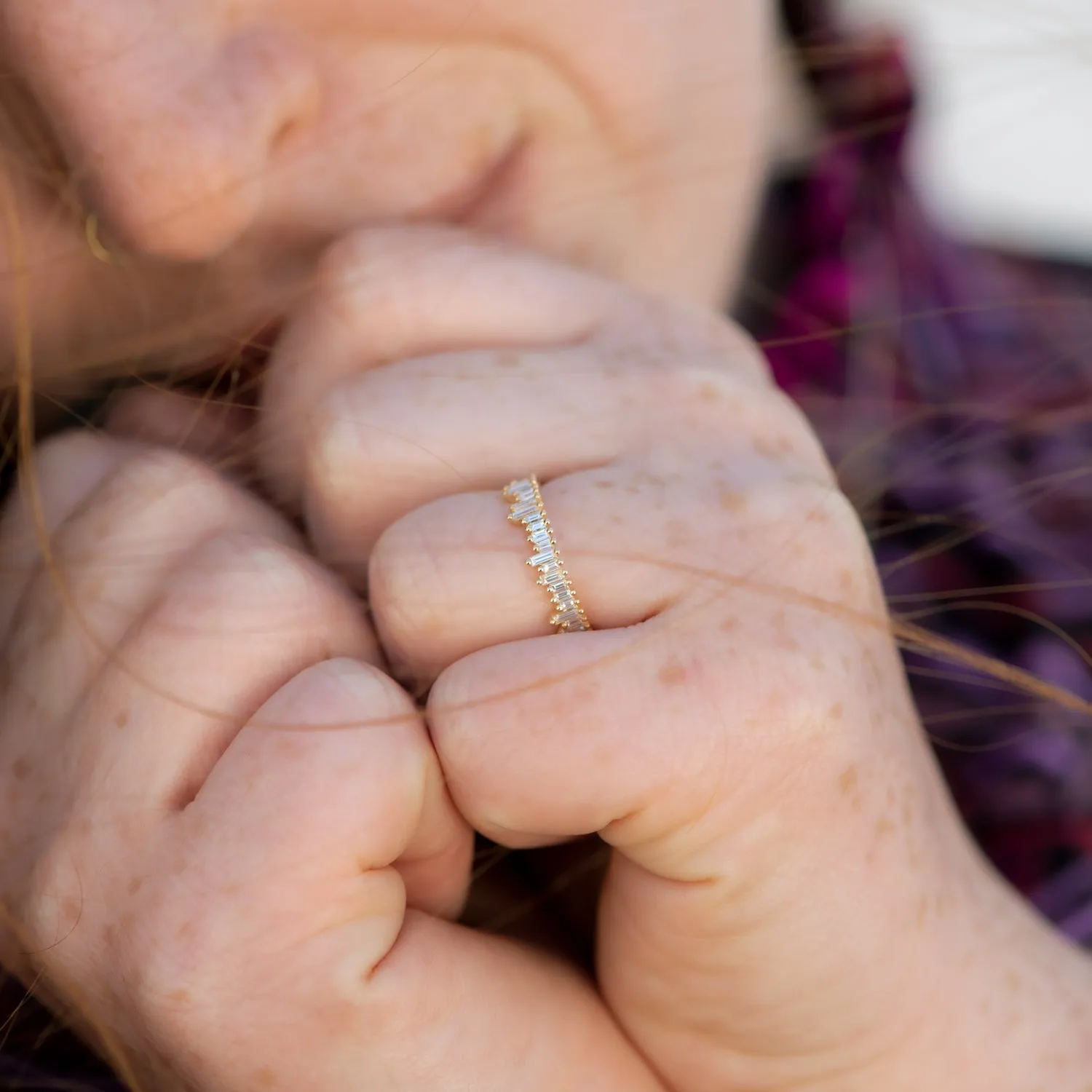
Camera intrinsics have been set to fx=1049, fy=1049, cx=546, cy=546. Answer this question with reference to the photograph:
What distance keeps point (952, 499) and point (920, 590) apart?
89 mm

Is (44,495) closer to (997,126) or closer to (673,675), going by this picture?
(673,675)

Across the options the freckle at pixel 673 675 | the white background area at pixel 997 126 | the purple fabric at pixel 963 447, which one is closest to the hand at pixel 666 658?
the freckle at pixel 673 675

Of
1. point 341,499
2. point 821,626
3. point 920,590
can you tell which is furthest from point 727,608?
point 920,590

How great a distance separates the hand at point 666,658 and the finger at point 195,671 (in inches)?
1.3

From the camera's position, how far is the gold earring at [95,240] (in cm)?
48

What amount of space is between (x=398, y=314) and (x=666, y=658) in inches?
7.7

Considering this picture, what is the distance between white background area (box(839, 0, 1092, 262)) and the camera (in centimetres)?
90

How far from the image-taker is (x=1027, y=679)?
0.50 meters

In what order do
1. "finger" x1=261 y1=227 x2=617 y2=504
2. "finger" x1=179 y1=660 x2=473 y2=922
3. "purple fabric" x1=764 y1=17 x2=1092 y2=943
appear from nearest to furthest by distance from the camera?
"finger" x1=179 y1=660 x2=473 y2=922 → "finger" x1=261 y1=227 x2=617 y2=504 → "purple fabric" x1=764 y1=17 x2=1092 y2=943

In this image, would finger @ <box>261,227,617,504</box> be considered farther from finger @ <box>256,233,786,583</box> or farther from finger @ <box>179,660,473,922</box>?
finger @ <box>179,660,473,922</box>

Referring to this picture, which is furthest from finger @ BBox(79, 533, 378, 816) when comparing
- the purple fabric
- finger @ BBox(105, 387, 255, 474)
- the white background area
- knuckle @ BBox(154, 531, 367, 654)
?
the white background area

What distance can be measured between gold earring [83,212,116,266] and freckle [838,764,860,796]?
41 cm

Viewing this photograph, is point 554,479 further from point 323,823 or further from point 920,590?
point 920,590

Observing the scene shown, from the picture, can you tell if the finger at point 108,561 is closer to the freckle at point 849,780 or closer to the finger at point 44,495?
the finger at point 44,495
